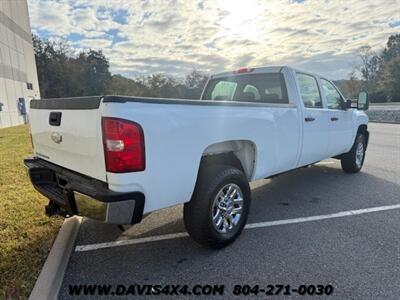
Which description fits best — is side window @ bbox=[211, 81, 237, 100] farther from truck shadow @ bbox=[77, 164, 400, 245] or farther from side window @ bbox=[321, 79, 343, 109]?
truck shadow @ bbox=[77, 164, 400, 245]

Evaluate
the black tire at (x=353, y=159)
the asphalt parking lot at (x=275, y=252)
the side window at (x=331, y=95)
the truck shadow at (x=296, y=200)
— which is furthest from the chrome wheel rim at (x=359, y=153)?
the asphalt parking lot at (x=275, y=252)

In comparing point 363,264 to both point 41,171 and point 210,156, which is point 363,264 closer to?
point 210,156

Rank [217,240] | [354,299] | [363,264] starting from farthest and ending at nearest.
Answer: [217,240]
[363,264]
[354,299]

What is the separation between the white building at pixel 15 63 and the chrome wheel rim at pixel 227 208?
2605cm

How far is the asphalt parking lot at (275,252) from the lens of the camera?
9.17 feet

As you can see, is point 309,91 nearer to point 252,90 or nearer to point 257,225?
point 252,90

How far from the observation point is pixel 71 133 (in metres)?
2.76

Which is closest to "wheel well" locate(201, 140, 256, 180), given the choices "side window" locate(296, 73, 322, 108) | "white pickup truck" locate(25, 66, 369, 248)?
"white pickup truck" locate(25, 66, 369, 248)

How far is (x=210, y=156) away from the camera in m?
3.33

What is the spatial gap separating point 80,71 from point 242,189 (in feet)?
222

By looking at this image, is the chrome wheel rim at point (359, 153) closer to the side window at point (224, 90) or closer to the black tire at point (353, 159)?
the black tire at point (353, 159)

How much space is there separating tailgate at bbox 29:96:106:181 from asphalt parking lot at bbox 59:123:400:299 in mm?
1040

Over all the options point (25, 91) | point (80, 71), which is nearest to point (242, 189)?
point (25, 91)

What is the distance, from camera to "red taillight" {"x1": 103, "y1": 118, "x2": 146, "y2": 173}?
2.34 m
